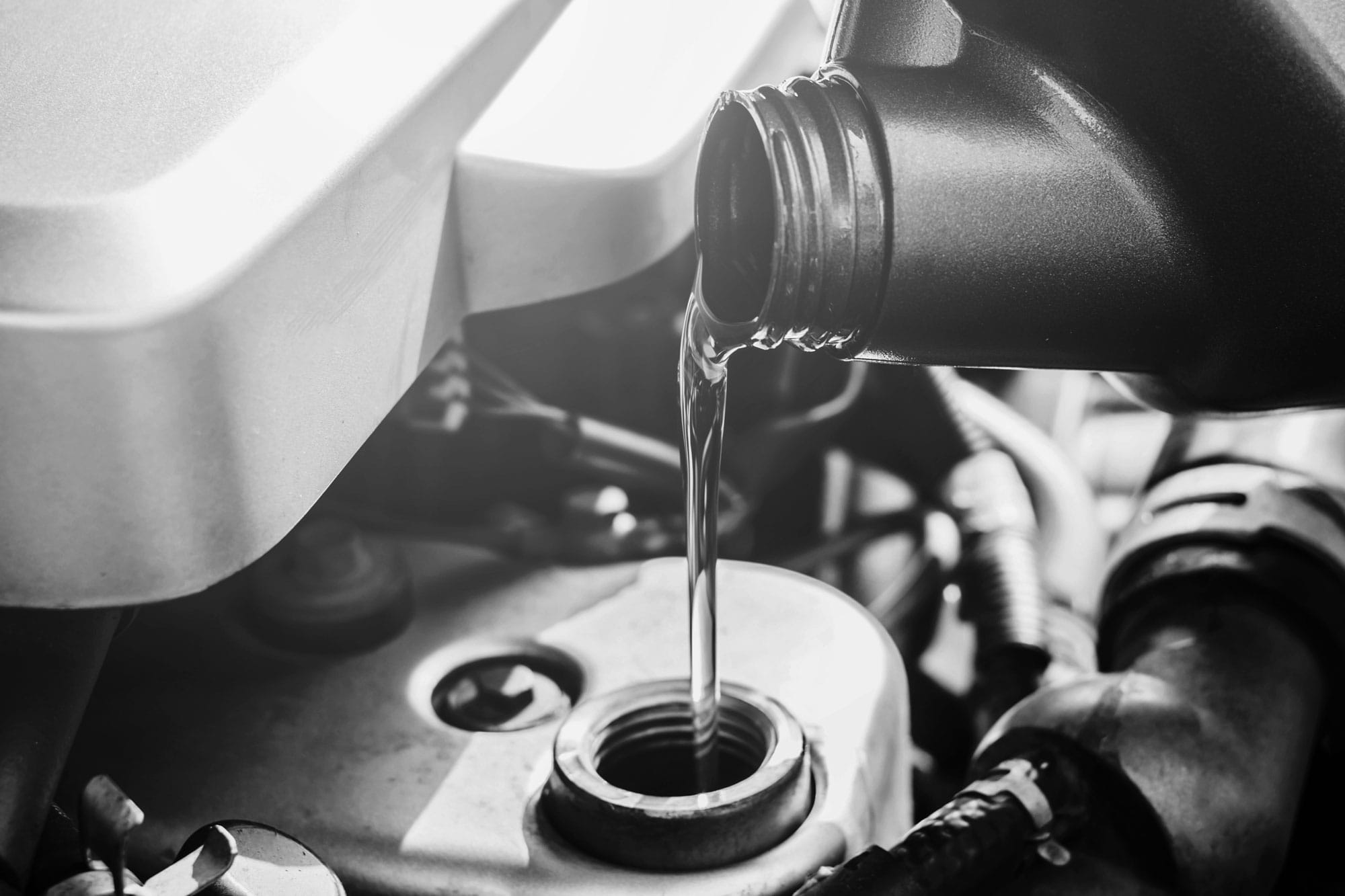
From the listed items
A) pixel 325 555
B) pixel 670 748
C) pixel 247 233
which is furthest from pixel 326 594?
pixel 247 233

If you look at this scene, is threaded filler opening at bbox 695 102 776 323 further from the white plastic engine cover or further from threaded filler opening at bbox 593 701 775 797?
threaded filler opening at bbox 593 701 775 797

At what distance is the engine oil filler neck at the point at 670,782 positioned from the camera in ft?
1.63

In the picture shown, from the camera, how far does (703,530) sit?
22.7 inches

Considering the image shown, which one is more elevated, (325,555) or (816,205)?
(816,205)

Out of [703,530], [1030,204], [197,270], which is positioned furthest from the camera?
[703,530]

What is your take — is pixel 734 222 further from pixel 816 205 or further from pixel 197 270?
pixel 197 270

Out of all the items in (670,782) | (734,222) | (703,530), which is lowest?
(670,782)

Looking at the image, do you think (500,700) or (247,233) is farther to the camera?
(500,700)

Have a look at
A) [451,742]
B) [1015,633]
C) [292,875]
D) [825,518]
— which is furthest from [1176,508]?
[292,875]

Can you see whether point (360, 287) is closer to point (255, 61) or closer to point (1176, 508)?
point (255, 61)

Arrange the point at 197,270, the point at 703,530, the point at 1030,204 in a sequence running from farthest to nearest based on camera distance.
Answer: the point at 703,530 < the point at 1030,204 < the point at 197,270

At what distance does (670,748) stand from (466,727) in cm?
9

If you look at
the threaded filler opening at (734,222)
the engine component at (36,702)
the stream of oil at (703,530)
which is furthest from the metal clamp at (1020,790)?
the engine component at (36,702)

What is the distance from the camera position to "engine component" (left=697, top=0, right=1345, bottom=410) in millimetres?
420
